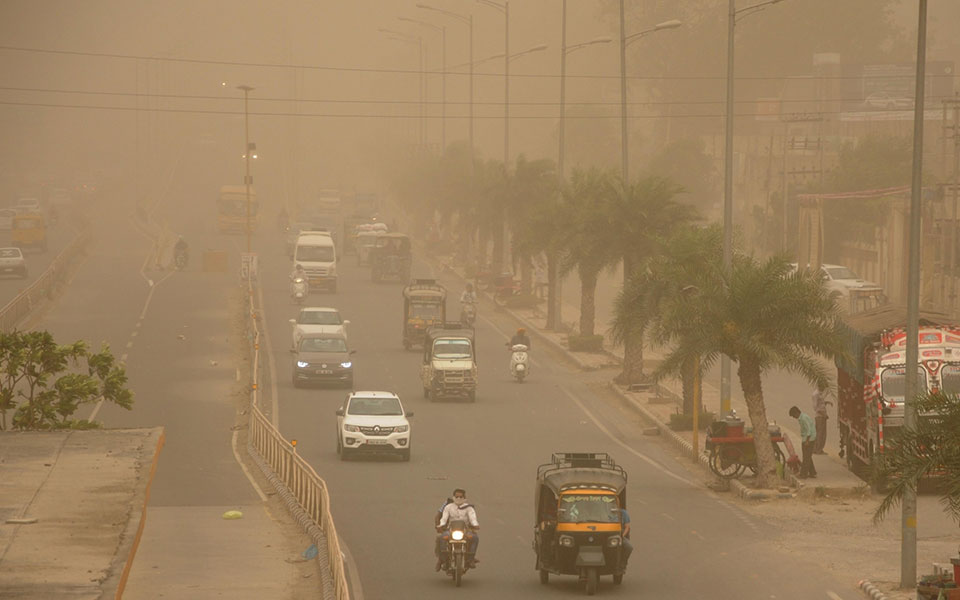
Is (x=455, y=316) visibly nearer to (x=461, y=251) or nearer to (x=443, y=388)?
(x=443, y=388)

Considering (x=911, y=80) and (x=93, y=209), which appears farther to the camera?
(x=93, y=209)

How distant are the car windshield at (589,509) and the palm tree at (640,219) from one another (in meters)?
28.2

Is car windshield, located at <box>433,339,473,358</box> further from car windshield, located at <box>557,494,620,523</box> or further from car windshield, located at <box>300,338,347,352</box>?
car windshield, located at <box>557,494,620,523</box>

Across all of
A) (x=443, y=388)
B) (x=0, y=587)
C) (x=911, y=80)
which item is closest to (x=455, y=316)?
(x=443, y=388)

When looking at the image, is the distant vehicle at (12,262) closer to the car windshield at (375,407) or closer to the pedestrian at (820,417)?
the car windshield at (375,407)

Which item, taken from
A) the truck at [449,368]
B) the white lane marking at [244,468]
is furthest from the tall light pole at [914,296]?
the truck at [449,368]

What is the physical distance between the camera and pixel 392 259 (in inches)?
3536

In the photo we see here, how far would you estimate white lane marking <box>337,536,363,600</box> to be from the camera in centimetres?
2665

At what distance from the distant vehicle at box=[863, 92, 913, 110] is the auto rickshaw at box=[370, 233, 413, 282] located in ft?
190

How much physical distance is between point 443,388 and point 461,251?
179 feet

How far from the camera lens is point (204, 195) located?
165500mm

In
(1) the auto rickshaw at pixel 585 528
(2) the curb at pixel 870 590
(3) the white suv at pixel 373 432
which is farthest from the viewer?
(3) the white suv at pixel 373 432

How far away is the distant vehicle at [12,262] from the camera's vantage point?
90062mm

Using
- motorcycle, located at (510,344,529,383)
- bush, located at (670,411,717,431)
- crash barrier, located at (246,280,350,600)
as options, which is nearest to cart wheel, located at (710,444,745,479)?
bush, located at (670,411,717,431)
